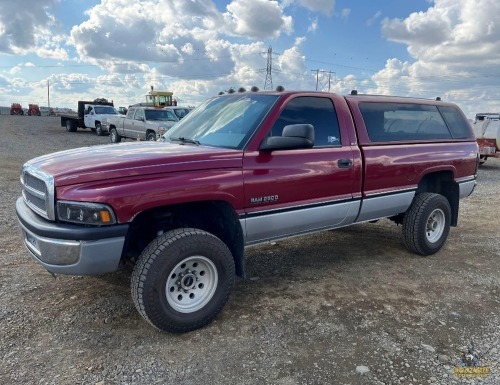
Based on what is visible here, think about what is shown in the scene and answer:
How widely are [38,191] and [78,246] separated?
64 cm

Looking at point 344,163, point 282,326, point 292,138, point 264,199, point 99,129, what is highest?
point 292,138

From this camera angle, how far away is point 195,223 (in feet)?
12.7

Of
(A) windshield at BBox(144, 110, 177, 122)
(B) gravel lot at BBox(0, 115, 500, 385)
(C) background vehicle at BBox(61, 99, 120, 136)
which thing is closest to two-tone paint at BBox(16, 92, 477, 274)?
(B) gravel lot at BBox(0, 115, 500, 385)

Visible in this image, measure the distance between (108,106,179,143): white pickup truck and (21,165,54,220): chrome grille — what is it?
44.3 feet

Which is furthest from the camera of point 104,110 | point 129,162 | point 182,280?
point 104,110

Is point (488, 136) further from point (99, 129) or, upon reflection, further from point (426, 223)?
point (99, 129)

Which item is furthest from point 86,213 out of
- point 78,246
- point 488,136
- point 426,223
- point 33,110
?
point 33,110

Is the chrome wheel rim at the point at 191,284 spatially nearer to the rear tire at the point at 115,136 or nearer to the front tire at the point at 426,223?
the front tire at the point at 426,223

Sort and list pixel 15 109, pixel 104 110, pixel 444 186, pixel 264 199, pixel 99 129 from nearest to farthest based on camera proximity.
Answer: pixel 264 199, pixel 444 186, pixel 99 129, pixel 104 110, pixel 15 109

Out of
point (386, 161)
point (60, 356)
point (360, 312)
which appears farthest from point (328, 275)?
point (60, 356)

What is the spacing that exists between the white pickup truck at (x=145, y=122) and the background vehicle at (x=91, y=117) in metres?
5.05

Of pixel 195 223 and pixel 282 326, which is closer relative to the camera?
pixel 282 326

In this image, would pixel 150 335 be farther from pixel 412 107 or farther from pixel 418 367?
pixel 412 107

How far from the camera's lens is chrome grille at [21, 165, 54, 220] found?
3.03 metres
